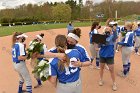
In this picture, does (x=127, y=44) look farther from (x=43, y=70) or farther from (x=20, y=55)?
(x=43, y=70)

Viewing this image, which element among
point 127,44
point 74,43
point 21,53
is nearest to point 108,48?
point 127,44

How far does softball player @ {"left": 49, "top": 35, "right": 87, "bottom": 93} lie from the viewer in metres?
4.90

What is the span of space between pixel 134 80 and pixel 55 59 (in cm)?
543

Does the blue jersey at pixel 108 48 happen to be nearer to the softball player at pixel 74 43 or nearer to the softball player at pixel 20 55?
the softball player at pixel 20 55

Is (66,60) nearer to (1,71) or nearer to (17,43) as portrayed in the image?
(17,43)

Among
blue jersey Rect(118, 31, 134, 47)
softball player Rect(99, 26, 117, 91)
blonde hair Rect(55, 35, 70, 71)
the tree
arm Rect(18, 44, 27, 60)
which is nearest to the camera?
blonde hair Rect(55, 35, 70, 71)

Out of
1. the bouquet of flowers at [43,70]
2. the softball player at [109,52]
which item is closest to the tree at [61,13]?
the softball player at [109,52]

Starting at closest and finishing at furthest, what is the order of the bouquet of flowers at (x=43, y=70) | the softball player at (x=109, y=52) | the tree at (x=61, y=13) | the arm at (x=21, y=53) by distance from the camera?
the bouquet of flowers at (x=43, y=70)
the arm at (x=21, y=53)
the softball player at (x=109, y=52)
the tree at (x=61, y=13)

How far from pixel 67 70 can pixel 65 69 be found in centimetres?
5

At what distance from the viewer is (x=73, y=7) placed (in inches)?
3610

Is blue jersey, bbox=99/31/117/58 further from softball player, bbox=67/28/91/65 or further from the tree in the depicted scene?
the tree

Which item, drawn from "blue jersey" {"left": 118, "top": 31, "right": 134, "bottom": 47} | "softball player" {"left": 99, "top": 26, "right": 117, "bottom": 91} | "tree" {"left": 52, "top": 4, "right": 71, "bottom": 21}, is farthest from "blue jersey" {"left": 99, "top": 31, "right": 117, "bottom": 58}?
"tree" {"left": 52, "top": 4, "right": 71, "bottom": 21}

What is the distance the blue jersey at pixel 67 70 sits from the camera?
5023mm

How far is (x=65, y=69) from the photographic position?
5.08 meters
